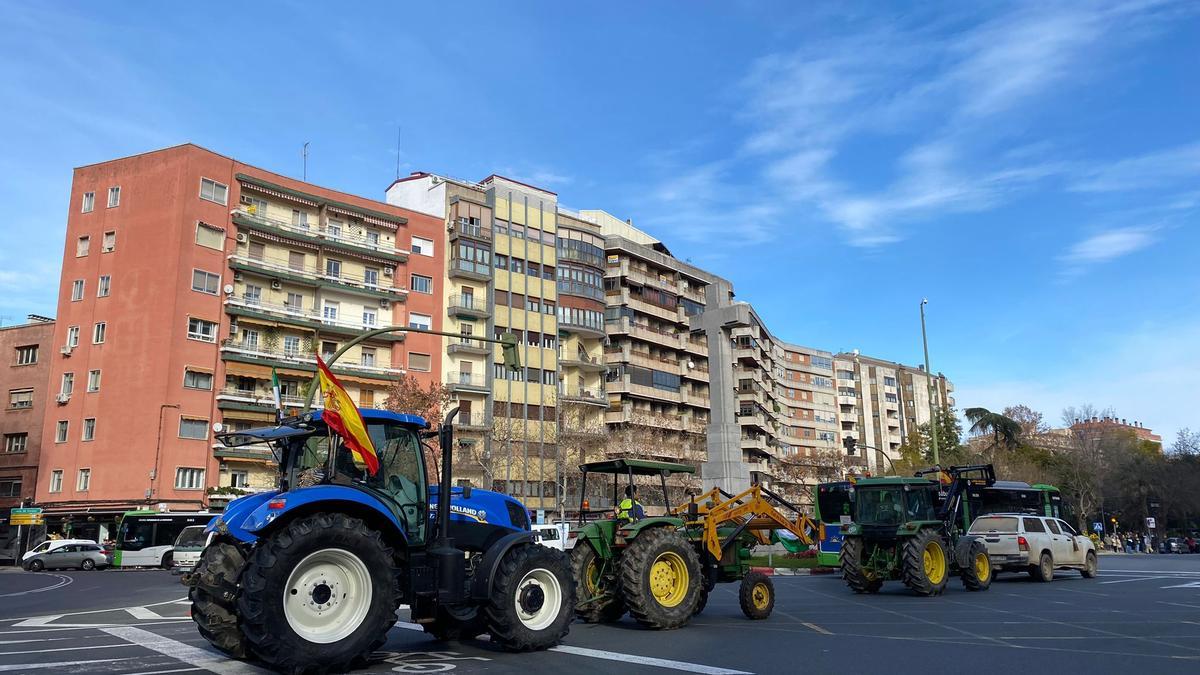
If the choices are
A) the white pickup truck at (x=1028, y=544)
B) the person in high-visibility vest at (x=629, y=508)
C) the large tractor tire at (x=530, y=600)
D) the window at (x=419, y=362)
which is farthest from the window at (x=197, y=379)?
the large tractor tire at (x=530, y=600)

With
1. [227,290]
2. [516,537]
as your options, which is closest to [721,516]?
[516,537]

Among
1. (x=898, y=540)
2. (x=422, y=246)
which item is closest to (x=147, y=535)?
(x=422, y=246)

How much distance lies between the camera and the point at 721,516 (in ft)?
44.7

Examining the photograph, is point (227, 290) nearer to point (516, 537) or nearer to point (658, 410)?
point (658, 410)

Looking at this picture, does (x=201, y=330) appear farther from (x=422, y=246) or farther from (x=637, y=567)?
(x=637, y=567)

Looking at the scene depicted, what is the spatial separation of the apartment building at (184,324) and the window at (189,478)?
7 centimetres

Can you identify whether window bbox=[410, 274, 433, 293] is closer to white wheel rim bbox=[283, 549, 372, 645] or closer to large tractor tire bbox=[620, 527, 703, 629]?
large tractor tire bbox=[620, 527, 703, 629]

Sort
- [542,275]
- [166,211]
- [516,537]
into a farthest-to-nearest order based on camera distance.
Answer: [542,275] → [166,211] → [516,537]

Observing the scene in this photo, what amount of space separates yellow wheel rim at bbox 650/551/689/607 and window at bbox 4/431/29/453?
170 feet

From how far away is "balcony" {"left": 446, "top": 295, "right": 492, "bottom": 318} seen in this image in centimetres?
5678

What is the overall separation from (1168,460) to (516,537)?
78552 millimetres

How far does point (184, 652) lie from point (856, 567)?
13530 mm

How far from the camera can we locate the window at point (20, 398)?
51125 millimetres

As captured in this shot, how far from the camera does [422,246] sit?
188 feet
